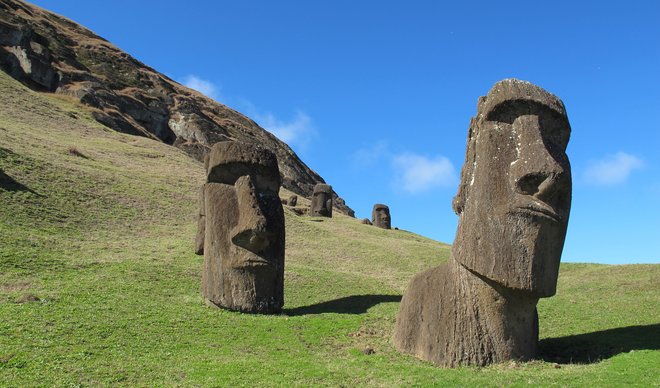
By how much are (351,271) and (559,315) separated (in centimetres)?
1222

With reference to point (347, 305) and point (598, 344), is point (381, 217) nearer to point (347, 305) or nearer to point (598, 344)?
point (347, 305)

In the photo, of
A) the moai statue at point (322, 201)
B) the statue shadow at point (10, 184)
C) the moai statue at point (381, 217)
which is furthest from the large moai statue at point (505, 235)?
the moai statue at point (381, 217)

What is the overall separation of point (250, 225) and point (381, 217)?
1409 inches

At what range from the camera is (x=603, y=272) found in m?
23.6

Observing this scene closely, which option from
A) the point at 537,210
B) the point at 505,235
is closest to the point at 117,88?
the point at 505,235

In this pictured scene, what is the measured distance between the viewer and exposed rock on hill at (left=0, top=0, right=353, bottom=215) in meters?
72.8

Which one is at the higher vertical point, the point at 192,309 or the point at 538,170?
the point at 538,170

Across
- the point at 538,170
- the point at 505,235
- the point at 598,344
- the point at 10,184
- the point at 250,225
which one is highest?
the point at 10,184

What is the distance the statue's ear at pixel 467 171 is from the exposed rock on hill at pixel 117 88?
6288cm

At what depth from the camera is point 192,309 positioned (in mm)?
15898

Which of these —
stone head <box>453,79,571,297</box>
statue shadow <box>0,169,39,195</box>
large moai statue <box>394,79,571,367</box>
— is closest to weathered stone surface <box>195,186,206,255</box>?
large moai statue <box>394,79,571,367</box>

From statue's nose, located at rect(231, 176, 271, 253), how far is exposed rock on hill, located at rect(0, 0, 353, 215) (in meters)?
56.3

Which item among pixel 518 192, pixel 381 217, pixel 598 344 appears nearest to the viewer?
pixel 518 192

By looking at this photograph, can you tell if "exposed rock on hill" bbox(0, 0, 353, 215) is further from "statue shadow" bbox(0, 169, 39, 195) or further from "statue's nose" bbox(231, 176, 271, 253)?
"statue's nose" bbox(231, 176, 271, 253)
